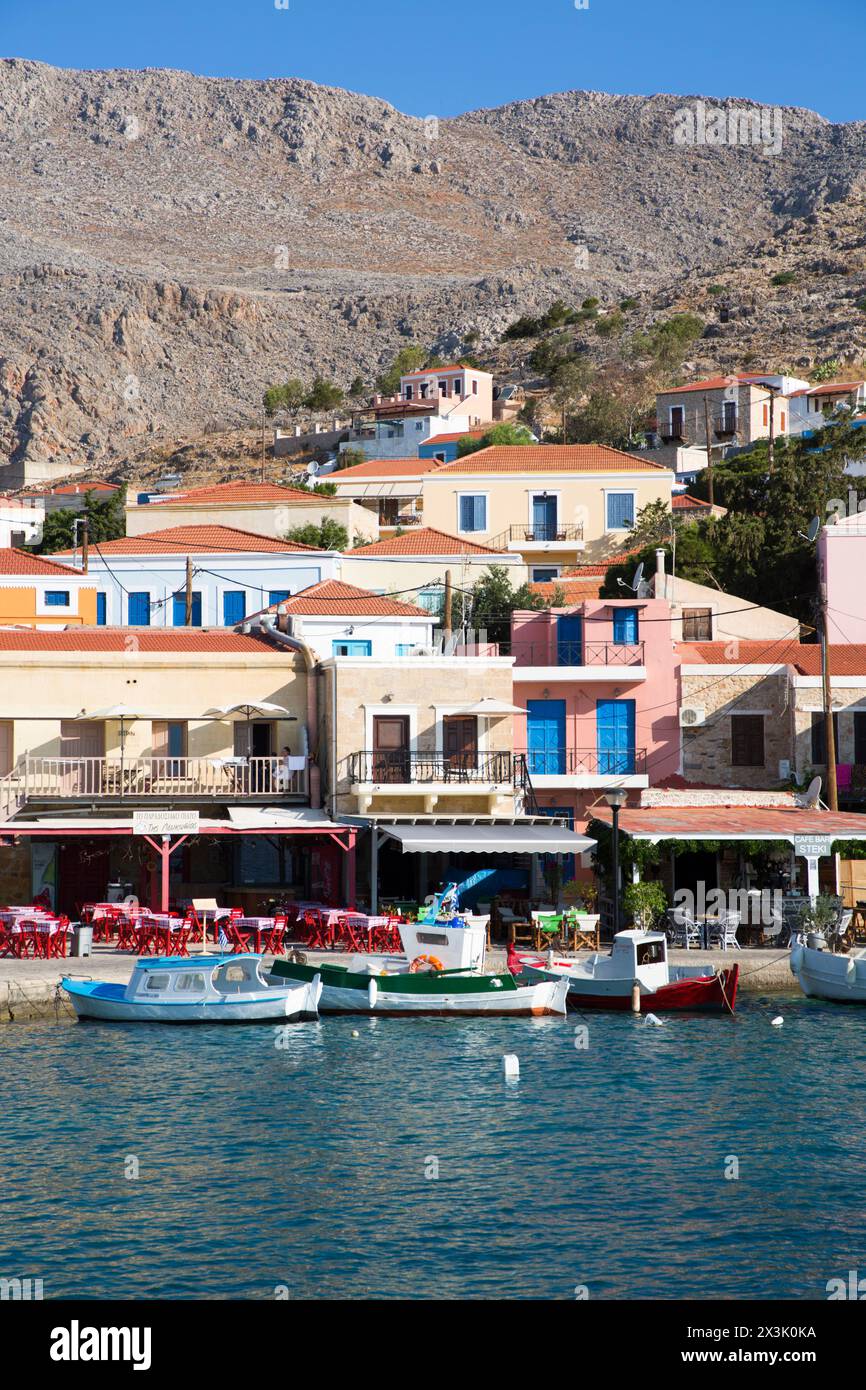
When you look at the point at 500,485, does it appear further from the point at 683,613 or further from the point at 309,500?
the point at 683,613

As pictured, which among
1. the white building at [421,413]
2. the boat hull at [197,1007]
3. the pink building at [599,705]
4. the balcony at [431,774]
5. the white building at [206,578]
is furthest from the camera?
the white building at [421,413]

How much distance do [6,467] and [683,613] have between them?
360ft

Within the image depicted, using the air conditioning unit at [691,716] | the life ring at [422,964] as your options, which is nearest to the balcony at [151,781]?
the life ring at [422,964]

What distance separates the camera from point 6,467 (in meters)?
147

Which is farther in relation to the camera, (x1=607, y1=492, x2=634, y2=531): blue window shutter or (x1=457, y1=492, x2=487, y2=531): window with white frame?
(x1=607, y1=492, x2=634, y2=531): blue window shutter

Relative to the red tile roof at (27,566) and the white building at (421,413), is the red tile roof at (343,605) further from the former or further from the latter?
the white building at (421,413)

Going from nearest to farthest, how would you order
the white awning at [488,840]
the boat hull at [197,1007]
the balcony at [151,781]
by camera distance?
the boat hull at [197,1007]
the white awning at [488,840]
the balcony at [151,781]

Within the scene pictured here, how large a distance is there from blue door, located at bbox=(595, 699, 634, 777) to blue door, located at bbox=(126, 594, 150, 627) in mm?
22643

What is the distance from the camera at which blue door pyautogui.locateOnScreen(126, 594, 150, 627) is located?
197 ft

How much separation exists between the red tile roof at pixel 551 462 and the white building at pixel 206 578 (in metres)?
13.2

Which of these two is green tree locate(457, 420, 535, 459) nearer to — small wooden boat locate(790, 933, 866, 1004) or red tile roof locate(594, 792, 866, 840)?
red tile roof locate(594, 792, 866, 840)

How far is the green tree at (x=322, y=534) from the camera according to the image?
70.1 m

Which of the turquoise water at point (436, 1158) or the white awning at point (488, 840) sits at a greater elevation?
the white awning at point (488, 840)

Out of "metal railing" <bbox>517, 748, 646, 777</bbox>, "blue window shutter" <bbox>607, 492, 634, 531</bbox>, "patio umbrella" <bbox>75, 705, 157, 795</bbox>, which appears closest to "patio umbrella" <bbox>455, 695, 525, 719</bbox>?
"metal railing" <bbox>517, 748, 646, 777</bbox>
